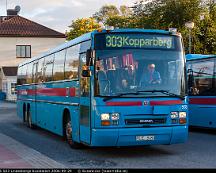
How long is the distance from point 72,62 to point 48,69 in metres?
3.36

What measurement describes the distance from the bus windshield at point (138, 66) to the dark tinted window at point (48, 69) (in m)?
4.88

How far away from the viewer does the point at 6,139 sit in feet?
53.3

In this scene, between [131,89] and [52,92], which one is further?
[52,92]

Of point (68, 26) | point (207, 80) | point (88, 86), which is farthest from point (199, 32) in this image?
point (68, 26)

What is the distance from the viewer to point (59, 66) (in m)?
15.5

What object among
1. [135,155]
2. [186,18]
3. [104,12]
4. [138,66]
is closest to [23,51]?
[186,18]

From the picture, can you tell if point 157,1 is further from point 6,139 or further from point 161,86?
point 161,86

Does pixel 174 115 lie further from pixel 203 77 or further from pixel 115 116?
pixel 203 77

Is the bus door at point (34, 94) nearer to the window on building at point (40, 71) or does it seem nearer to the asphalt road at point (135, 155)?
the window on building at point (40, 71)

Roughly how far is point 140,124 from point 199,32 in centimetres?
3003

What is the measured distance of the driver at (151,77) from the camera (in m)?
11.9

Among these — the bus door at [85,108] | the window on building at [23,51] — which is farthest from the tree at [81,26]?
the bus door at [85,108]

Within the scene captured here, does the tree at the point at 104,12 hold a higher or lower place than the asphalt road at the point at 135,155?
higher

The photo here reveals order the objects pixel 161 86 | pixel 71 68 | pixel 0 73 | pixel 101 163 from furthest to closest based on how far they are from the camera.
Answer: pixel 0 73 → pixel 71 68 → pixel 161 86 → pixel 101 163
